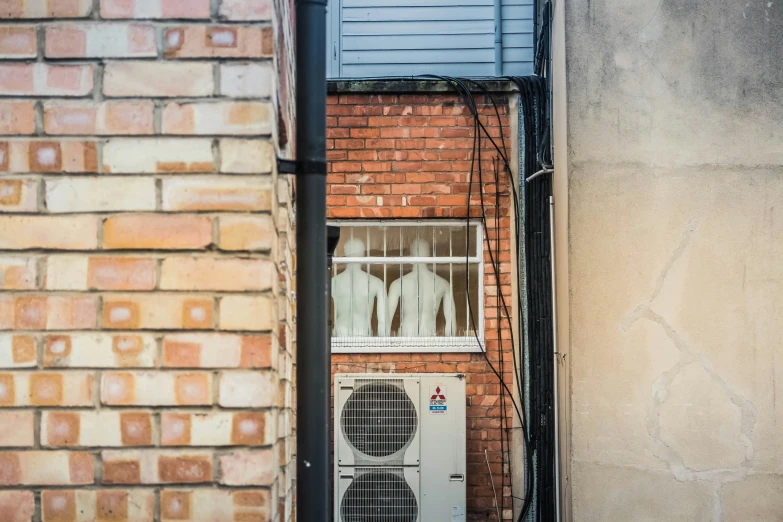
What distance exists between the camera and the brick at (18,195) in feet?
6.20

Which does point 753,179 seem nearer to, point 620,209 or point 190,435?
point 620,209

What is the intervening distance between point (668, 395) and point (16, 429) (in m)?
4.42

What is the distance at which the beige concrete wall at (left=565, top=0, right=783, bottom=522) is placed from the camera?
17.7 feet

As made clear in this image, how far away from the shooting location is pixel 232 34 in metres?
1.94

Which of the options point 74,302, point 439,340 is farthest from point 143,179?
point 439,340

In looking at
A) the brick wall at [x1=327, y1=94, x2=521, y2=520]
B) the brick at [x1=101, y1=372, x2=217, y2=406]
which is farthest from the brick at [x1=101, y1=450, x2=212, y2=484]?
the brick wall at [x1=327, y1=94, x2=521, y2=520]

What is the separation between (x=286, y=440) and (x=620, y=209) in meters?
3.91

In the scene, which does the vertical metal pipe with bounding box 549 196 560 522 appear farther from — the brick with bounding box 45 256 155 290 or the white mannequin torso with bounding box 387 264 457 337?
the brick with bounding box 45 256 155 290

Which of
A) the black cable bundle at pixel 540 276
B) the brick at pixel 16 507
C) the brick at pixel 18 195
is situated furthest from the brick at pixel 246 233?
the black cable bundle at pixel 540 276

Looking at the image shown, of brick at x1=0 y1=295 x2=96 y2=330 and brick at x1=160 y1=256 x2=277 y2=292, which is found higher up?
brick at x1=160 y1=256 x2=277 y2=292

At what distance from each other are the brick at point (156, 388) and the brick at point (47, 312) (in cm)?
13

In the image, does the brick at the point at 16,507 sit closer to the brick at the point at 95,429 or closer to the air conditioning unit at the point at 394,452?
the brick at the point at 95,429

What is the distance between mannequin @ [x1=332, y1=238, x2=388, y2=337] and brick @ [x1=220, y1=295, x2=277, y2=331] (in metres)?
5.31

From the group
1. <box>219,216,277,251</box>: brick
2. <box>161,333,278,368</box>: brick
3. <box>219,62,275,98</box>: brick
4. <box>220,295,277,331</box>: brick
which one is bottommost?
<box>161,333,278,368</box>: brick
